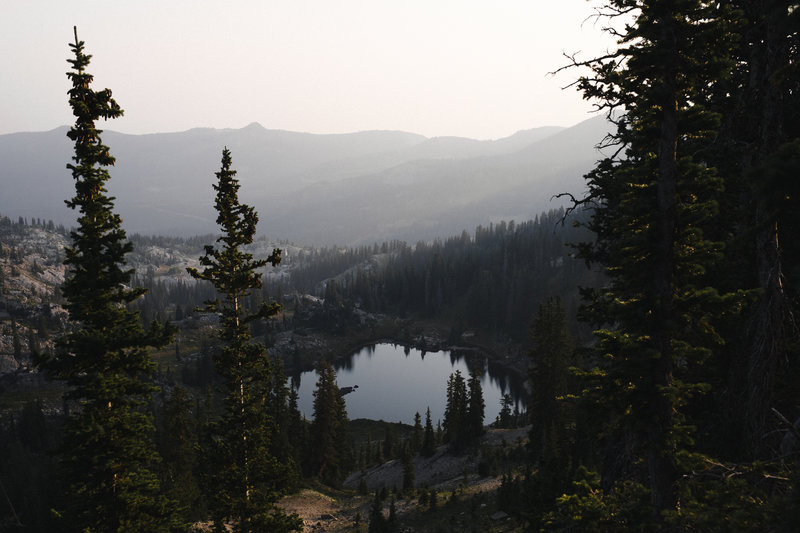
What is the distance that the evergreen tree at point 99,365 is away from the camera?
50.7ft

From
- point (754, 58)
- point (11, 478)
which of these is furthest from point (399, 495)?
point (11, 478)

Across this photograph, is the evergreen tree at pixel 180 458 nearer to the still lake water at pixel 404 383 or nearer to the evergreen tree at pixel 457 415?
the evergreen tree at pixel 457 415

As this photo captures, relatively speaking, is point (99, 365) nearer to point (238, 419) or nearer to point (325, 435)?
point (238, 419)

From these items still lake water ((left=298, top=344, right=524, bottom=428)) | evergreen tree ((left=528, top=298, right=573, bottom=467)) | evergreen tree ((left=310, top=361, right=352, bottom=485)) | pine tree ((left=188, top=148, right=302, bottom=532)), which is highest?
pine tree ((left=188, top=148, right=302, bottom=532))

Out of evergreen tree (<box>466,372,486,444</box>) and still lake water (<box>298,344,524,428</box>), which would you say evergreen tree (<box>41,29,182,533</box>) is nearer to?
evergreen tree (<box>466,372,486,444</box>)

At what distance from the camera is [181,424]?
60438mm

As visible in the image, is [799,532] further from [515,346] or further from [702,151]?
[515,346]

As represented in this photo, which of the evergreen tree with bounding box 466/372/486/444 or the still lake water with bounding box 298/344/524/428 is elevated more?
the evergreen tree with bounding box 466/372/486/444

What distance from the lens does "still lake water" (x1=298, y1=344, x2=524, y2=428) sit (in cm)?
12575

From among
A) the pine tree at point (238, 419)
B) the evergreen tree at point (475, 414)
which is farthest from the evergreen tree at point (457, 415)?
the pine tree at point (238, 419)

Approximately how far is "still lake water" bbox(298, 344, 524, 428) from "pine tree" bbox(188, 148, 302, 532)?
8733cm

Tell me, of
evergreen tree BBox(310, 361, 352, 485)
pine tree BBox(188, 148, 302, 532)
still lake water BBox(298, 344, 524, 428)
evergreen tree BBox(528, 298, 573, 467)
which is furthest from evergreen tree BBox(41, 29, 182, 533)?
still lake water BBox(298, 344, 524, 428)

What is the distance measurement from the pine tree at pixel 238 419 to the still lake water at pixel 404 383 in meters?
87.3

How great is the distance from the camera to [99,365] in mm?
15805
